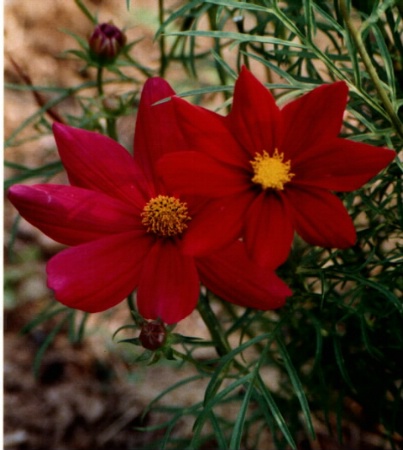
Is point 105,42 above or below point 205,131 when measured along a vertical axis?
above

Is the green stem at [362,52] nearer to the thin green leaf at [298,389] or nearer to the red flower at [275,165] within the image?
the red flower at [275,165]

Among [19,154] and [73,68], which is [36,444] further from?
[73,68]

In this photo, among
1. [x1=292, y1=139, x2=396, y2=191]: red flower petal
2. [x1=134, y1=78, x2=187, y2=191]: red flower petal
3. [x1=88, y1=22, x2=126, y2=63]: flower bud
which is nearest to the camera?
[x1=292, y1=139, x2=396, y2=191]: red flower petal

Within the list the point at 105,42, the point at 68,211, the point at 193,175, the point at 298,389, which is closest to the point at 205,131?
the point at 193,175

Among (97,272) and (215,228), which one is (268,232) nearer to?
(215,228)

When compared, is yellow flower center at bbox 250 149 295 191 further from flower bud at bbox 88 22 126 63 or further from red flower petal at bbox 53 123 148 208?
flower bud at bbox 88 22 126 63

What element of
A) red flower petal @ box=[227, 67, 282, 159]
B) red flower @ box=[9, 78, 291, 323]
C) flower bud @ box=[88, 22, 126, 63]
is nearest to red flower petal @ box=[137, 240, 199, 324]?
red flower @ box=[9, 78, 291, 323]
